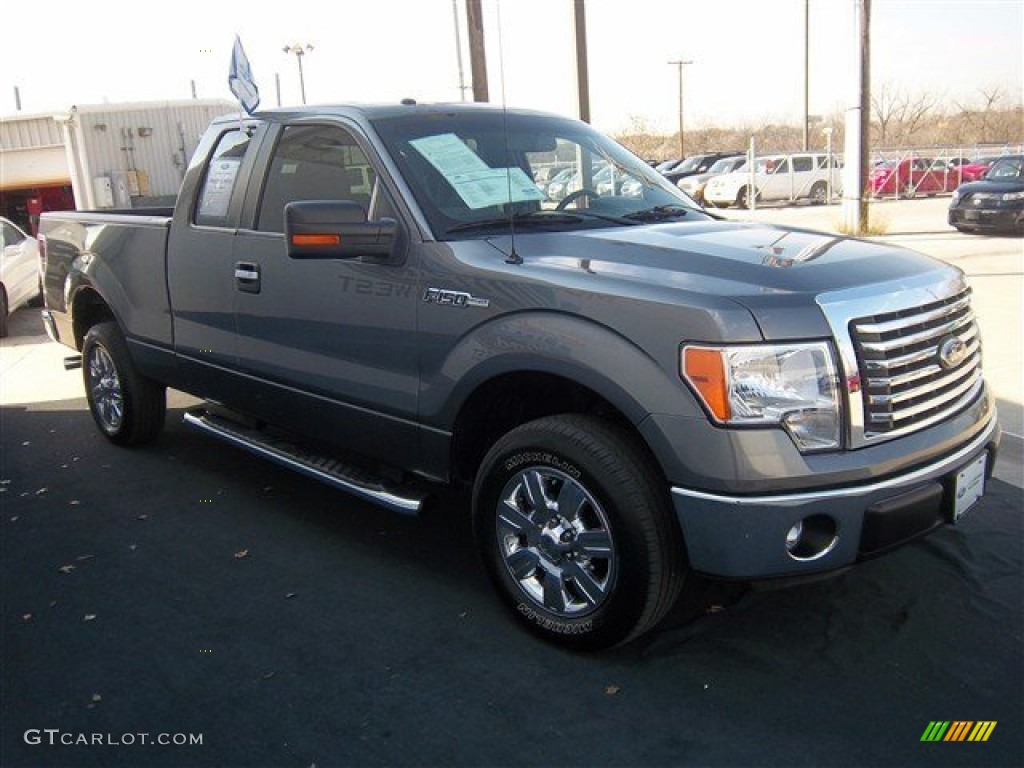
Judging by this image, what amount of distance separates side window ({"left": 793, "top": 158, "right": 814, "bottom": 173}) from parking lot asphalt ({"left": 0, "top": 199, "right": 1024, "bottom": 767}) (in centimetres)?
2575

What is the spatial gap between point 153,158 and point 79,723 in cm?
1366

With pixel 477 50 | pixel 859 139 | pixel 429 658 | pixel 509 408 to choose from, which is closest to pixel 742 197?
pixel 859 139

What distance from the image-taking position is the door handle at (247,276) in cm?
439

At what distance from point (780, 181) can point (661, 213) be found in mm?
26296

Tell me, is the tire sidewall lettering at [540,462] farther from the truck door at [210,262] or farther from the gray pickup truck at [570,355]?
the truck door at [210,262]

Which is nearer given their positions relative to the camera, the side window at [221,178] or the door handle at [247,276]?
the door handle at [247,276]

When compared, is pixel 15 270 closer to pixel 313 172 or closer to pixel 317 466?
pixel 313 172

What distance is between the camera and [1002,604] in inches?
143

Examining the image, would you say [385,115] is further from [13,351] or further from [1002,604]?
[13,351]

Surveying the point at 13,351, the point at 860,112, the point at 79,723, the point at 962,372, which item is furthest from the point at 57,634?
the point at 860,112

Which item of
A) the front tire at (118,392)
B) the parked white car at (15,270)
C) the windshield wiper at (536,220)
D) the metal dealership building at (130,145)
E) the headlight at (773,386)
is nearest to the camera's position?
the headlight at (773,386)

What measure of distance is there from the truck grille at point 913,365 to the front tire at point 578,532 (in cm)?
71

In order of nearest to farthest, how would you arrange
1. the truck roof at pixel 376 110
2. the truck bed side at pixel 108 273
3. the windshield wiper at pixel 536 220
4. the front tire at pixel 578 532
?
the front tire at pixel 578 532
the windshield wiper at pixel 536 220
the truck roof at pixel 376 110
the truck bed side at pixel 108 273

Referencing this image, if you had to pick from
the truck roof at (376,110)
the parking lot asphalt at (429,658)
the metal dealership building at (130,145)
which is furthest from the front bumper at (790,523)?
the metal dealership building at (130,145)
